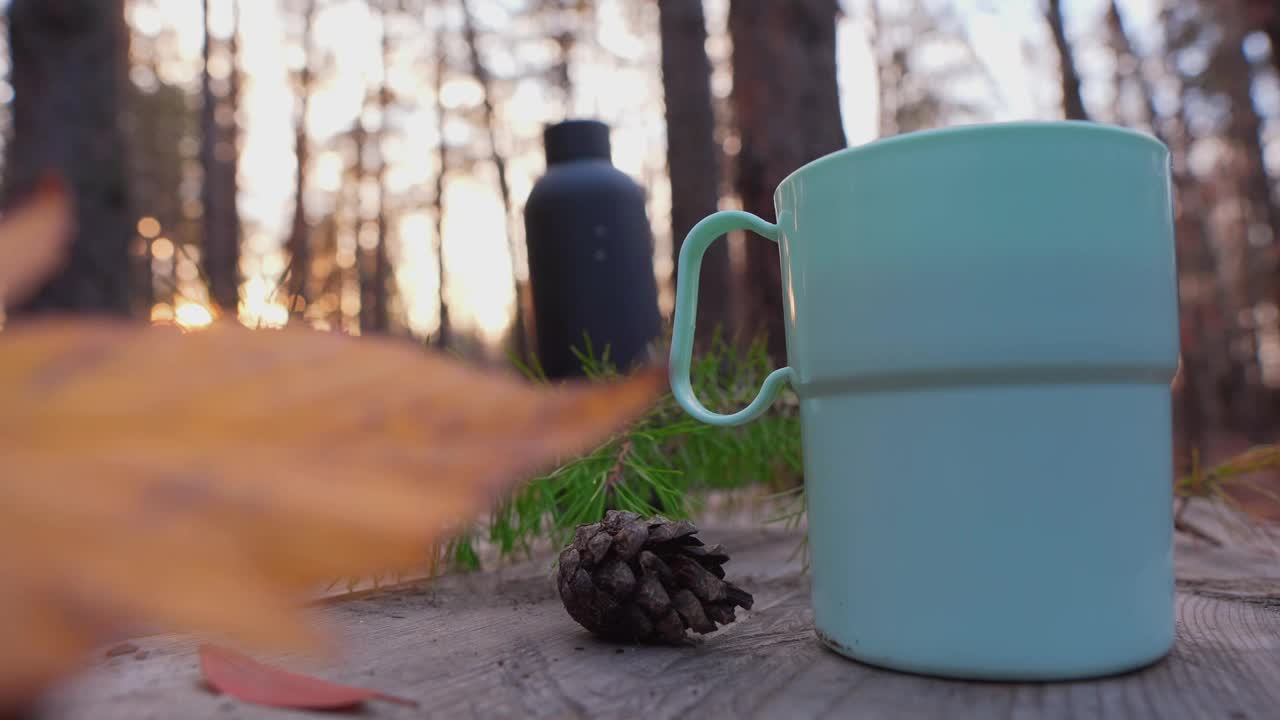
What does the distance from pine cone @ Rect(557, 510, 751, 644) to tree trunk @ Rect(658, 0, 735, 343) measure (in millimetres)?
2268

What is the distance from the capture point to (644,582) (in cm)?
74

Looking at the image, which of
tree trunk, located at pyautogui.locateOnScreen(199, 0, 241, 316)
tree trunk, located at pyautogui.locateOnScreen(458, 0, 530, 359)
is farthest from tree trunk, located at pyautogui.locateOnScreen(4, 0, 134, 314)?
tree trunk, located at pyautogui.locateOnScreen(458, 0, 530, 359)

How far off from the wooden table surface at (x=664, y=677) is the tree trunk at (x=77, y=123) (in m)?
3.11

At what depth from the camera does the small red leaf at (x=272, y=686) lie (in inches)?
19.8

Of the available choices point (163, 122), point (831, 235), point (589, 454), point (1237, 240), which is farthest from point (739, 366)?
point (1237, 240)

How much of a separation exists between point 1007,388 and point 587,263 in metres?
0.89

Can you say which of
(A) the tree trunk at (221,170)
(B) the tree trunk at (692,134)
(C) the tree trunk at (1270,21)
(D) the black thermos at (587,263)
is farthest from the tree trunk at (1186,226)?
(A) the tree trunk at (221,170)

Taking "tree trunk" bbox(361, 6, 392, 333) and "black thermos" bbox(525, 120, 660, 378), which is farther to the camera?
"tree trunk" bbox(361, 6, 392, 333)

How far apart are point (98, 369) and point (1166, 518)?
2.41 ft

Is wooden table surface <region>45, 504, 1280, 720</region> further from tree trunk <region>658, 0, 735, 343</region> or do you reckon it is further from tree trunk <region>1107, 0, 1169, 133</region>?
tree trunk <region>1107, 0, 1169, 133</region>

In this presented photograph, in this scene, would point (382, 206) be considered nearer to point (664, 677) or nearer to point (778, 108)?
point (778, 108)

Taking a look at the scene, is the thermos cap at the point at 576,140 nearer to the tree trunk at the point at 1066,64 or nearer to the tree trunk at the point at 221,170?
the tree trunk at the point at 1066,64

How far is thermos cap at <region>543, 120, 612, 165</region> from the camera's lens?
1.46 meters

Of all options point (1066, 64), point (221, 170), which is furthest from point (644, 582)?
point (221, 170)
